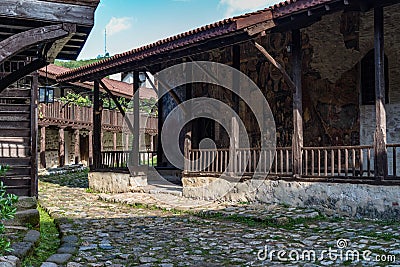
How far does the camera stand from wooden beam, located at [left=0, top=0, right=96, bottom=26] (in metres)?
4.84

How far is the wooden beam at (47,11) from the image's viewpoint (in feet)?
15.9

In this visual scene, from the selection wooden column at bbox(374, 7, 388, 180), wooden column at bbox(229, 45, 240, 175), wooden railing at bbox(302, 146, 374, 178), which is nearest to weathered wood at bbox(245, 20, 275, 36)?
wooden column at bbox(374, 7, 388, 180)

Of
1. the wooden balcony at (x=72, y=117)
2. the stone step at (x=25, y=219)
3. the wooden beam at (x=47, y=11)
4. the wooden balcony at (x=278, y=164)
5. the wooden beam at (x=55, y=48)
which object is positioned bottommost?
the stone step at (x=25, y=219)

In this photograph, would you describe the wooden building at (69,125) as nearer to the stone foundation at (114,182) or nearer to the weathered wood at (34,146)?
the stone foundation at (114,182)

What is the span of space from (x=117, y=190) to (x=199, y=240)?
6993mm

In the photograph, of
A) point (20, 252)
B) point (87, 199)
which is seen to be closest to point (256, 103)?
point (87, 199)

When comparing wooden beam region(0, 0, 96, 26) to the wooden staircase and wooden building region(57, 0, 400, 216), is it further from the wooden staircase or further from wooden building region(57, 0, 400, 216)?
the wooden staircase

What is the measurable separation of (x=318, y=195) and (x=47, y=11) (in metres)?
5.41

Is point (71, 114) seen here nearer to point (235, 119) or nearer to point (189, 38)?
point (235, 119)

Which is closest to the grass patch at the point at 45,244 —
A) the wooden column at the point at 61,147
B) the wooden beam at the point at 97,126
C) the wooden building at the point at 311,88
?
the wooden building at the point at 311,88

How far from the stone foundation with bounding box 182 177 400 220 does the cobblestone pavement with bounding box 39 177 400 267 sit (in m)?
0.30

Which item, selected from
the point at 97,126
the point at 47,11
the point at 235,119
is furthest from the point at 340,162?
the point at 97,126

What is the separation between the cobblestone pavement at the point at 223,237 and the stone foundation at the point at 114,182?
2846 mm

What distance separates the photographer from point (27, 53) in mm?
7387
